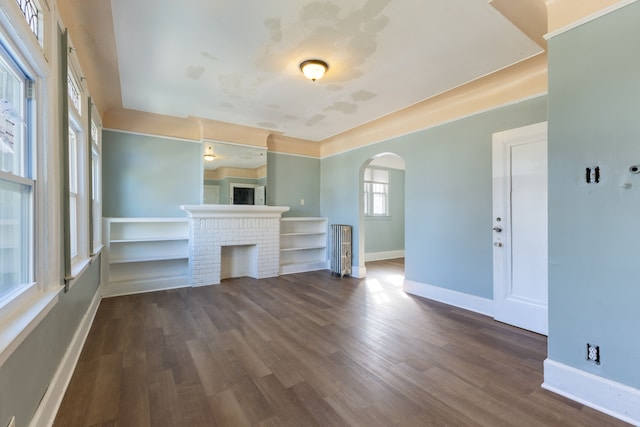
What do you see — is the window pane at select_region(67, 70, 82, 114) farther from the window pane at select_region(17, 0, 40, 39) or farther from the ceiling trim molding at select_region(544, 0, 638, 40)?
the ceiling trim molding at select_region(544, 0, 638, 40)

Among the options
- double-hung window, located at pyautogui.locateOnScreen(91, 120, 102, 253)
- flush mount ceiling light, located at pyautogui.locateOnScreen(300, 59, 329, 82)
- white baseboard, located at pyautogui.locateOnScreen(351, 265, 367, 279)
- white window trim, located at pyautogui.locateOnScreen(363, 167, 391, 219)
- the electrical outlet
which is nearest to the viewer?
the electrical outlet

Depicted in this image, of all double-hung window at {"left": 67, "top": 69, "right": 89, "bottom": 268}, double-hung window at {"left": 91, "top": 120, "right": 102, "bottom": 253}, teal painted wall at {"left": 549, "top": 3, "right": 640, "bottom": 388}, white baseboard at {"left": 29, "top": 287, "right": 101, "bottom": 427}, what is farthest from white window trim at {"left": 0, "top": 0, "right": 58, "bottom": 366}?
teal painted wall at {"left": 549, "top": 3, "right": 640, "bottom": 388}

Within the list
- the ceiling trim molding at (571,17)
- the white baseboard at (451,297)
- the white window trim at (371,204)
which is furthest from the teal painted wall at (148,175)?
the ceiling trim molding at (571,17)

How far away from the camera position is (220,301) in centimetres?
390

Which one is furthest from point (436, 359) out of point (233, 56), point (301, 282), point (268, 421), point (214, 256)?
point (214, 256)

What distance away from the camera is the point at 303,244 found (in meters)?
6.16

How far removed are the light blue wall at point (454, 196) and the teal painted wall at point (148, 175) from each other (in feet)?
11.0

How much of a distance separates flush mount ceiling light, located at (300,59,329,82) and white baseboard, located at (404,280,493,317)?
Answer: 313 centimetres

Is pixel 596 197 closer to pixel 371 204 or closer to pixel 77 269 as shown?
pixel 77 269

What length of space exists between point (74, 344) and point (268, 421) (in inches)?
69.6

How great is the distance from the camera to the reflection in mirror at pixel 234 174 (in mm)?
4949

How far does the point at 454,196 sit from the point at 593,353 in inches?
88.2

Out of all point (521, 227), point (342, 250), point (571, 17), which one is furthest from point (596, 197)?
point (342, 250)

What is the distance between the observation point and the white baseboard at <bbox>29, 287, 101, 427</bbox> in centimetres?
152
